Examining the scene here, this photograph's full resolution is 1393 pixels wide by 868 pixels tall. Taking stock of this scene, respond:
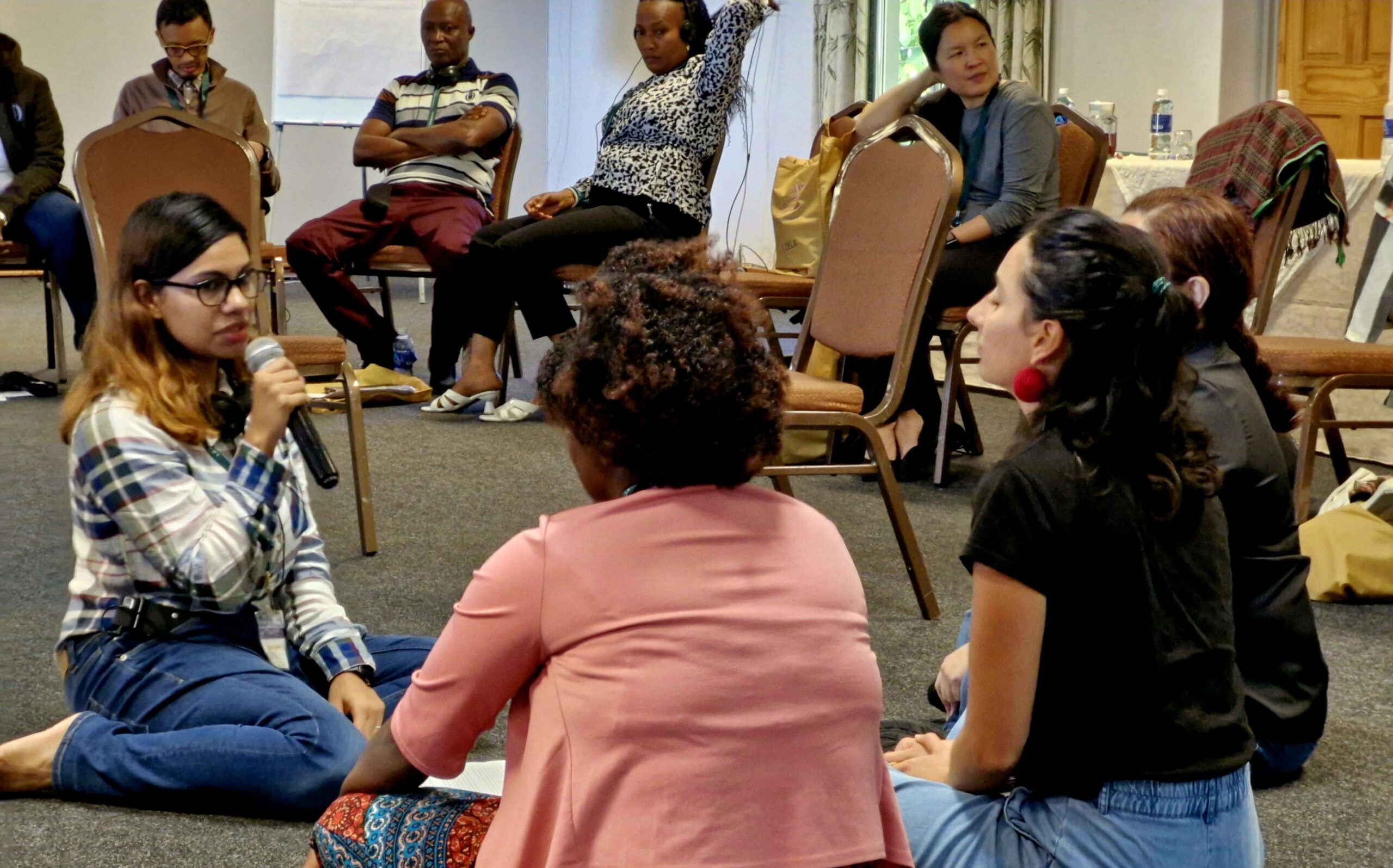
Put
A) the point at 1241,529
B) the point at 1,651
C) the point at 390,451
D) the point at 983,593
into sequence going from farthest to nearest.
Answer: the point at 390,451 < the point at 1,651 < the point at 1241,529 < the point at 983,593

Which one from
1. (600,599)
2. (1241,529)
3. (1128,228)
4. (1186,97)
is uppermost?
(1186,97)

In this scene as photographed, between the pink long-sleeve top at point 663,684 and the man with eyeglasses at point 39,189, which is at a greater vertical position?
the man with eyeglasses at point 39,189

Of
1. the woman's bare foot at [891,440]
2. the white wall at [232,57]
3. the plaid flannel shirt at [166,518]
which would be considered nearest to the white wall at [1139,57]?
the woman's bare foot at [891,440]

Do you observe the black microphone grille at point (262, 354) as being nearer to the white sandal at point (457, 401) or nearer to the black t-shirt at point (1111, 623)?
the black t-shirt at point (1111, 623)

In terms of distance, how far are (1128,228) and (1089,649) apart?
352mm

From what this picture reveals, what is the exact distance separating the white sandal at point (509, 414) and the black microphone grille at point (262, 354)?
2642 mm

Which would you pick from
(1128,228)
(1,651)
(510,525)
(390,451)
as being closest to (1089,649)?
(1128,228)

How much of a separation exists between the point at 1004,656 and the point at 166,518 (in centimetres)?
97

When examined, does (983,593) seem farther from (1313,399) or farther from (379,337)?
(379,337)

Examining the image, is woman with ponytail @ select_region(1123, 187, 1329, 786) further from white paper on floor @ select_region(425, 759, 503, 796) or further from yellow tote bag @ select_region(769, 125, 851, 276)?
yellow tote bag @ select_region(769, 125, 851, 276)

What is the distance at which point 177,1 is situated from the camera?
5031mm

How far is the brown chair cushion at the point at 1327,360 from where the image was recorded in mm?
2893

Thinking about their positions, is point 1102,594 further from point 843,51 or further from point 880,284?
point 843,51

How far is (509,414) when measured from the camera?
4391mm
